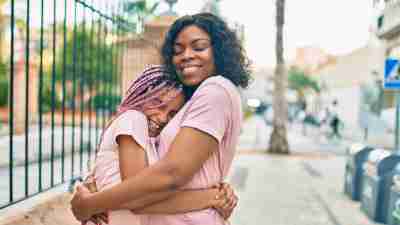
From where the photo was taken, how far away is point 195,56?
1.71 m

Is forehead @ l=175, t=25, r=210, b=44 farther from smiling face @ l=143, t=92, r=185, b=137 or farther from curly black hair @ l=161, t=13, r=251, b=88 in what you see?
smiling face @ l=143, t=92, r=185, b=137

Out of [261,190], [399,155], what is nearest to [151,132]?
[399,155]

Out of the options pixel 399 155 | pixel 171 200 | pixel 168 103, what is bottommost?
pixel 399 155

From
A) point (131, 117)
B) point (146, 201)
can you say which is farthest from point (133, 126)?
point (146, 201)

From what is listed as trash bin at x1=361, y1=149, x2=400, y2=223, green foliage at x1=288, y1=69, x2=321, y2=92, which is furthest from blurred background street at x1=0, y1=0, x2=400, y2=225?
green foliage at x1=288, y1=69, x2=321, y2=92

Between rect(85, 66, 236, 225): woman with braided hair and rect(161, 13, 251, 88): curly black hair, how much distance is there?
154 mm

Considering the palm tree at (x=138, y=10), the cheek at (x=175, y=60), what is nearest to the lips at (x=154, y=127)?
the cheek at (x=175, y=60)

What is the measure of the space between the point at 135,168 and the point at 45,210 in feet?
4.70

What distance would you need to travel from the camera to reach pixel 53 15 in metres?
3.15

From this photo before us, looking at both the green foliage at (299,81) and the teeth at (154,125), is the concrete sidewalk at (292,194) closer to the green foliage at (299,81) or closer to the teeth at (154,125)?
the teeth at (154,125)

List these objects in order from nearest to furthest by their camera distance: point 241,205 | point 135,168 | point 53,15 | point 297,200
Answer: point 135,168 → point 53,15 → point 241,205 → point 297,200

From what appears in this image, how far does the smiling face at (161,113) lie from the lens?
65.4 inches

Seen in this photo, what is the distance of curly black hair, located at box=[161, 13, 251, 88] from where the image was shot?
1.74 metres

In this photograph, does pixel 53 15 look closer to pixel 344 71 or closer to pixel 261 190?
pixel 261 190
